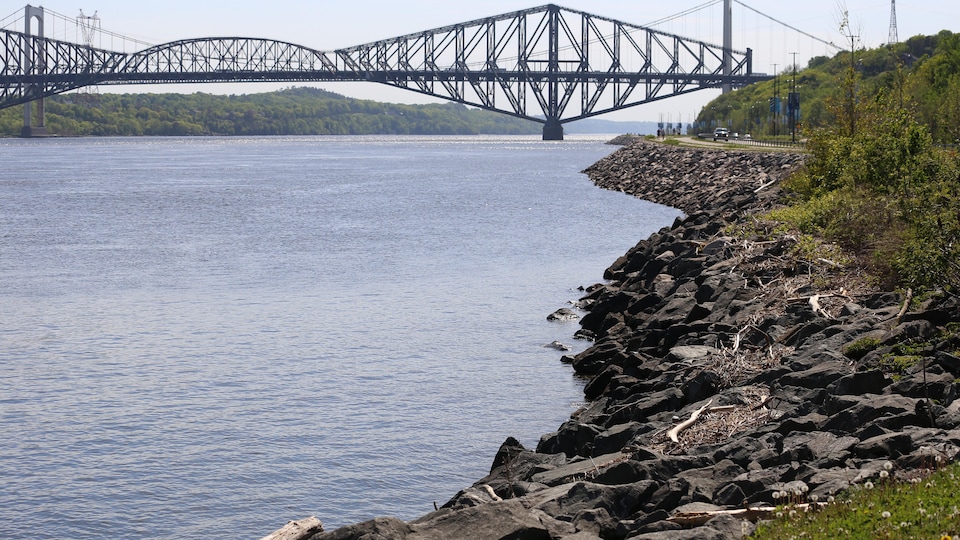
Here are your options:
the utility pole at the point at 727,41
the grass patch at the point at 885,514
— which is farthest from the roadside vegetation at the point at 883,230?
the utility pole at the point at 727,41

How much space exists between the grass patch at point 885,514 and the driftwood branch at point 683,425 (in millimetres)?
3357

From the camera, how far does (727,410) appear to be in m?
12.3

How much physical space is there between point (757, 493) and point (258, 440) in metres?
7.18

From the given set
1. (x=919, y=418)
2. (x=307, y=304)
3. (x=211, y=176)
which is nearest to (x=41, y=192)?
(x=211, y=176)

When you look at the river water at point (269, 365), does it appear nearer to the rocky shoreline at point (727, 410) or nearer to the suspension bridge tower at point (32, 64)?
the rocky shoreline at point (727, 410)

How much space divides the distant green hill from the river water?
11.9 meters

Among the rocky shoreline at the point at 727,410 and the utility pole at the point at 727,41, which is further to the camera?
the utility pole at the point at 727,41

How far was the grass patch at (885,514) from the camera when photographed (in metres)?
7.01

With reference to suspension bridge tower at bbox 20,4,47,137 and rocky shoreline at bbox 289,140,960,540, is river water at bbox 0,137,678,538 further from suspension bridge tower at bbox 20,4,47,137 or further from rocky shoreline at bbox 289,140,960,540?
suspension bridge tower at bbox 20,4,47,137

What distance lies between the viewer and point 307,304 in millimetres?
25281

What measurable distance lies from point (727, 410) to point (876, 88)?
65.7 meters

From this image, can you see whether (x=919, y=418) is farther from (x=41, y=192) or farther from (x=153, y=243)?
(x=41, y=192)

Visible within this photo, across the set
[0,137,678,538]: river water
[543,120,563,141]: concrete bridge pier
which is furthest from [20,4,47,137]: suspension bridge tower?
[0,137,678,538]: river water

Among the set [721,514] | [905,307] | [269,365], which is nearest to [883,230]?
[905,307]
